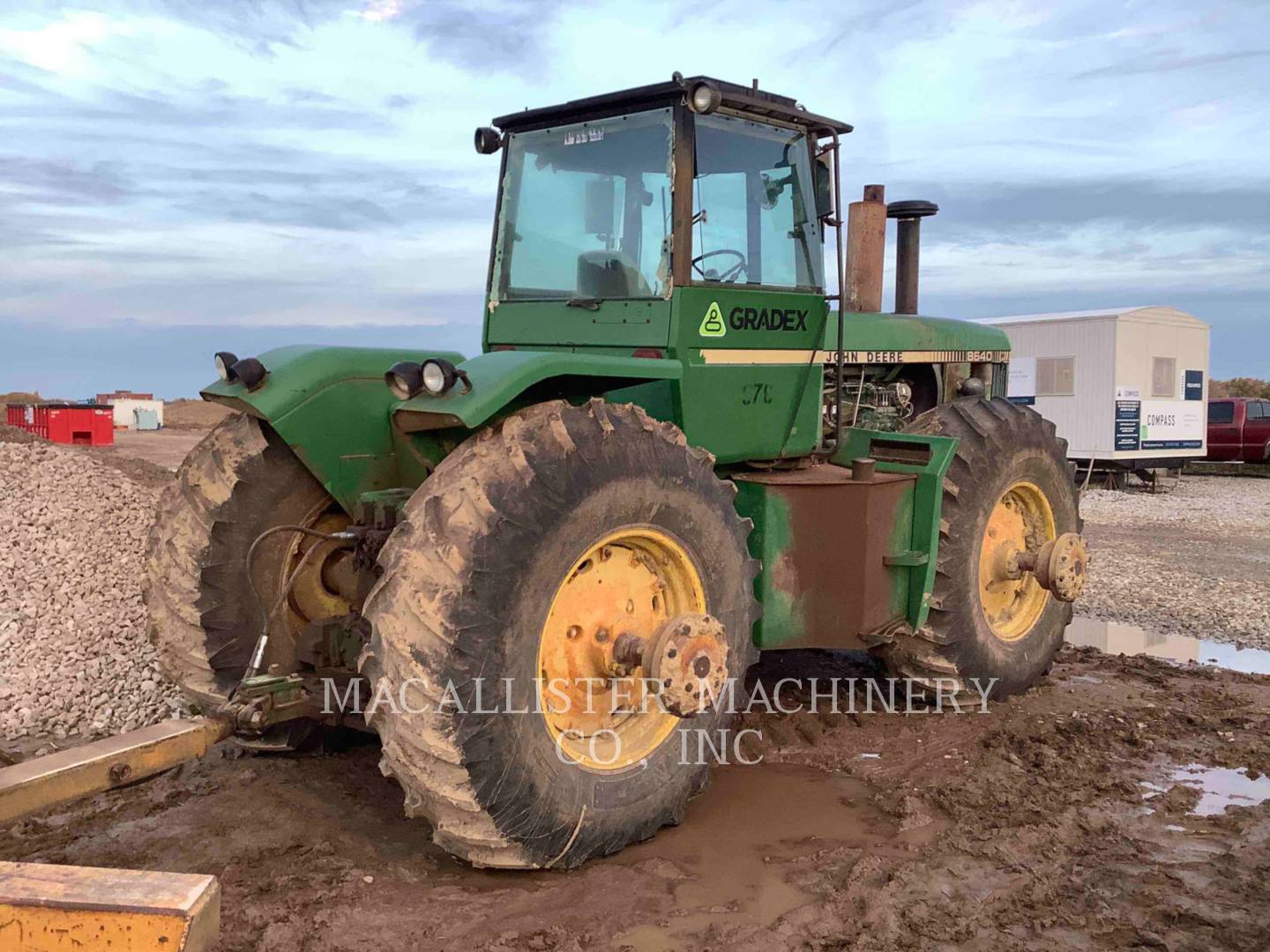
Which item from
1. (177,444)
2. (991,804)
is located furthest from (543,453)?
(177,444)

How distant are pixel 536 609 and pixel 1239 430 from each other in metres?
24.7

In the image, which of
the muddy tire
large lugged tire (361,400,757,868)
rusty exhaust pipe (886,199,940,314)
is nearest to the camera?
large lugged tire (361,400,757,868)

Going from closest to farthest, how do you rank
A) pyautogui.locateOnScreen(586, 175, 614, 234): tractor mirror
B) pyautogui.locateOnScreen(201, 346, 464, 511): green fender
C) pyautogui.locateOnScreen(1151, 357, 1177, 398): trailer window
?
pyautogui.locateOnScreen(201, 346, 464, 511): green fender < pyautogui.locateOnScreen(586, 175, 614, 234): tractor mirror < pyautogui.locateOnScreen(1151, 357, 1177, 398): trailer window

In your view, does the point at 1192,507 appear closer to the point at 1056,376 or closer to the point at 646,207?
the point at 1056,376

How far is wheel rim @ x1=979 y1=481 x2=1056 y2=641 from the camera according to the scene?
631 cm

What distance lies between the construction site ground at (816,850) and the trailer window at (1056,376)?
15.1 m

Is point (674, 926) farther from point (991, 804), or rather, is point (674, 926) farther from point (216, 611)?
point (216, 611)

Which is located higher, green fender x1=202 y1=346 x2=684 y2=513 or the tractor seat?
the tractor seat

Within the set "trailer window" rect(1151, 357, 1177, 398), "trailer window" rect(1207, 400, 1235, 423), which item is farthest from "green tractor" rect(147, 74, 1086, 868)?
"trailer window" rect(1207, 400, 1235, 423)

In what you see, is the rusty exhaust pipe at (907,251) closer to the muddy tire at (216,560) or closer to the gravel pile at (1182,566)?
the gravel pile at (1182,566)

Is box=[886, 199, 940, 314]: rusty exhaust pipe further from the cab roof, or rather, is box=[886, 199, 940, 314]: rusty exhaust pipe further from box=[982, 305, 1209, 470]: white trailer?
box=[982, 305, 1209, 470]: white trailer

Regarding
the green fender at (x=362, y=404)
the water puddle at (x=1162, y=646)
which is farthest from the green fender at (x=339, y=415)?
the water puddle at (x=1162, y=646)

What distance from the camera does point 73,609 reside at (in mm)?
6992

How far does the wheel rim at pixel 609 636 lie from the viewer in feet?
13.2
